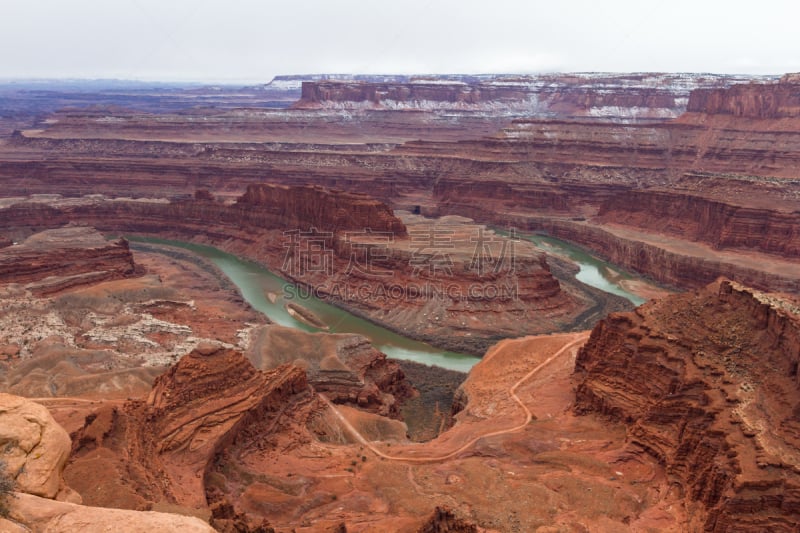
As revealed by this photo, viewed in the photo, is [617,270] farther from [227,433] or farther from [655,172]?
[227,433]

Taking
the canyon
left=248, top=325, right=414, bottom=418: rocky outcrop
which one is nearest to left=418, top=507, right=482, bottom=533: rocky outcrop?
the canyon

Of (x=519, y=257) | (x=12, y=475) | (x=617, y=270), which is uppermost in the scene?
(x=12, y=475)

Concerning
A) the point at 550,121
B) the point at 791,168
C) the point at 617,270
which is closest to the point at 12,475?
the point at 617,270

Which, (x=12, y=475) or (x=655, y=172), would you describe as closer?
(x=12, y=475)

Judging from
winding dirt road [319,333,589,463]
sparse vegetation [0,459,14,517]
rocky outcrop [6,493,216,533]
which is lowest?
winding dirt road [319,333,589,463]

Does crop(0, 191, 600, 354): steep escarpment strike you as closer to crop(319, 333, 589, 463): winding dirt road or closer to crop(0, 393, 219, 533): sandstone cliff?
crop(319, 333, 589, 463): winding dirt road

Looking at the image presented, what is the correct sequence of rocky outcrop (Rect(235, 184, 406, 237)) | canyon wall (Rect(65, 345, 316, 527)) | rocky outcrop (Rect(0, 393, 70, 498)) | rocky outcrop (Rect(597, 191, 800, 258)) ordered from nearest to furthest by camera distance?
rocky outcrop (Rect(0, 393, 70, 498)), canyon wall (Rect(65, 345, 316, 527)), rocky outcrop (Rect(235, 184, 406, 237)), rocky outcrop (Rect(597, 191, 800, 258))

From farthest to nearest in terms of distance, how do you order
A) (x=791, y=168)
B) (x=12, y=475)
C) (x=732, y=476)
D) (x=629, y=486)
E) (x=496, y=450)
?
(x=791, y=168), (x=496, y=450), (x=629, y=486), (x=732, y=476), (x=12, y=475)

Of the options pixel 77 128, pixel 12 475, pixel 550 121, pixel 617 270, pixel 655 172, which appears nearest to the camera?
pixel 12 475
